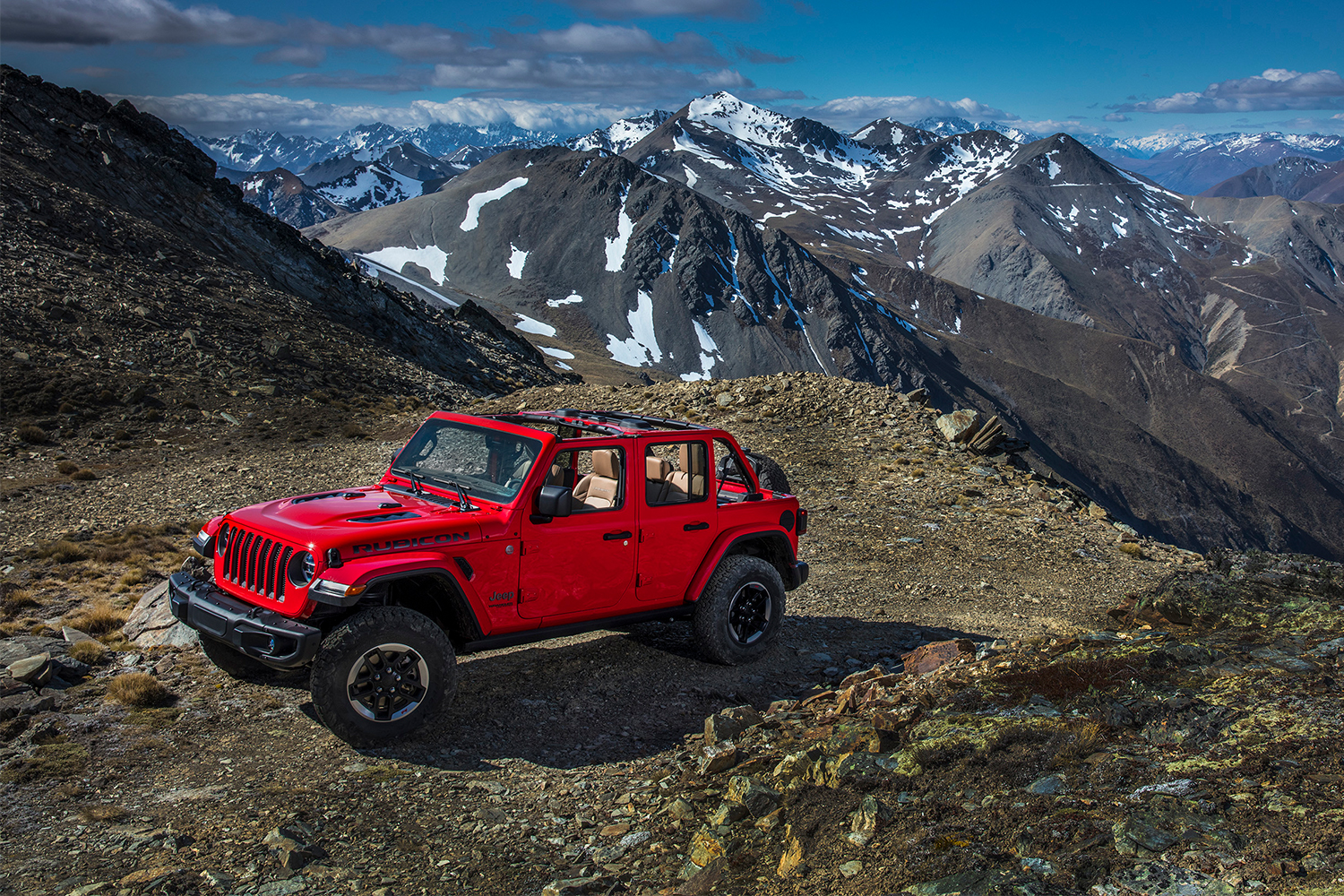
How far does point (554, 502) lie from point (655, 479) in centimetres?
210

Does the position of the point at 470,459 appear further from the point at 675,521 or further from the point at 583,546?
the point at 675,521

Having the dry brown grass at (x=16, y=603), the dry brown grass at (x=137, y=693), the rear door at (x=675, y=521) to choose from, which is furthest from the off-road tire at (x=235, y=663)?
the dry brown grass at (x=16, y=603)

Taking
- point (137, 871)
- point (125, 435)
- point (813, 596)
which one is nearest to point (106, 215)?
point (125, 435)

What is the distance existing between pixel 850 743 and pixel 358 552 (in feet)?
13.2

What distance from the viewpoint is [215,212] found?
141 ft

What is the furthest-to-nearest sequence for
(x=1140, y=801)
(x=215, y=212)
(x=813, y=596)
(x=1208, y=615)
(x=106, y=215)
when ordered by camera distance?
(x=215, y=212)
(x=106, y=215)
(x=813, y=596)
(x=1208, y=615)
(x=1140, y=801)

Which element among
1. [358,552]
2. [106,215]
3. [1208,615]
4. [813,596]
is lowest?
[813,596]

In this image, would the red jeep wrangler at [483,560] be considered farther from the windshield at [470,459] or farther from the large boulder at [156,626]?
the large boulder at [156,626]

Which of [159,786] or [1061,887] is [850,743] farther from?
[159,786]

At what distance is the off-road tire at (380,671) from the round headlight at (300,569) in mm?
460

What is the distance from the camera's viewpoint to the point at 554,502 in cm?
725

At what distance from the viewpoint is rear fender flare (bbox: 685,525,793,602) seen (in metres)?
8.84

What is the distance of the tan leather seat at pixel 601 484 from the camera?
27.1ft

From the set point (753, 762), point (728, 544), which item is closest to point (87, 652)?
point (728, 544)
